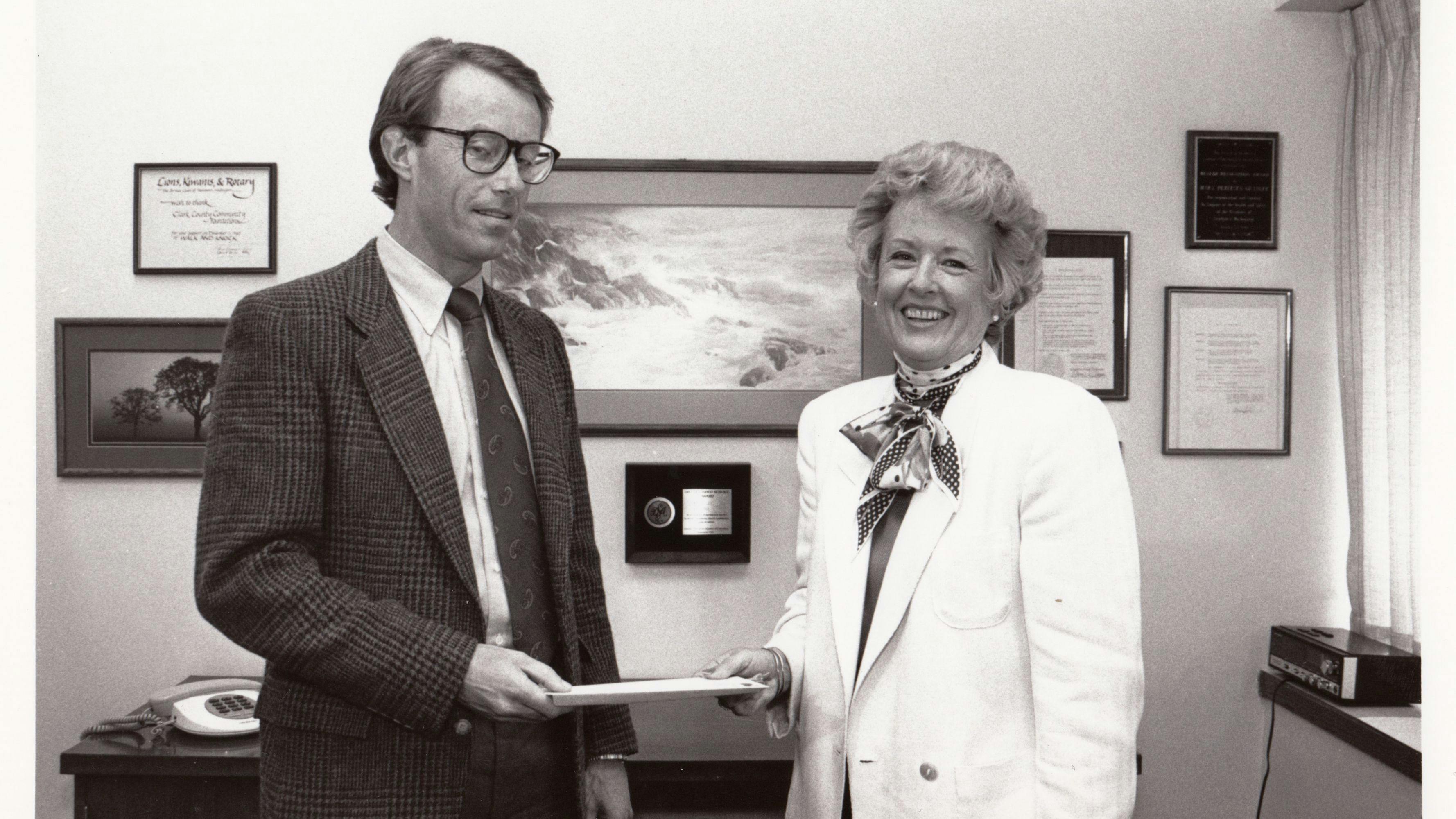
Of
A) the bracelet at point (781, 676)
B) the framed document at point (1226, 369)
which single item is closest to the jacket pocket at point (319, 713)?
the bracelet at point (781, 676)

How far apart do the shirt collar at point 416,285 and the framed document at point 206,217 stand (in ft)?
4.08

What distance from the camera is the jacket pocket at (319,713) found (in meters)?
1.31

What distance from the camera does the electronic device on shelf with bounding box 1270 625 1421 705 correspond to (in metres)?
2.28

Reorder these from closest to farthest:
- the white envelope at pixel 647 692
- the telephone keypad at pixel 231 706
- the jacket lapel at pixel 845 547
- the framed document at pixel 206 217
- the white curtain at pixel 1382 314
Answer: the white envelope at pixel 647 692 < the jacket lapel at pixel 845 547 < the telephone keypad at pixel 231 706 < the white curtain at pixel 1382 314 < the framed document at pixel 206 217

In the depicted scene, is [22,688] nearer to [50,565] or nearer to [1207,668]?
[50,565]

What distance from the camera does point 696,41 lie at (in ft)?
8.50

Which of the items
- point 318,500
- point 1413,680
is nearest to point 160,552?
point 318,500

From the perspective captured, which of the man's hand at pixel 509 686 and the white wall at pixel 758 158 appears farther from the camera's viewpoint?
the white wall at pixel 758 158

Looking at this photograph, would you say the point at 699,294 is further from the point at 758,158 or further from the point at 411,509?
the point at 411,509

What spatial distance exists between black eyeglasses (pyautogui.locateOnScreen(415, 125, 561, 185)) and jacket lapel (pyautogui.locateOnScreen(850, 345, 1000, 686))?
0.73m

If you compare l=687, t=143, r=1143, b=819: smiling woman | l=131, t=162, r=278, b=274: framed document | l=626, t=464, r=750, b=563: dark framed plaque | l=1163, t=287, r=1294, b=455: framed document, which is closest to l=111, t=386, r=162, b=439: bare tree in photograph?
l=131, t=162, r=278, b=274: framed document

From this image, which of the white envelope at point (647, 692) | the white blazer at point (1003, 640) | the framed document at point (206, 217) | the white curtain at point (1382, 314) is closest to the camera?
the white envelope at point (647, 692)

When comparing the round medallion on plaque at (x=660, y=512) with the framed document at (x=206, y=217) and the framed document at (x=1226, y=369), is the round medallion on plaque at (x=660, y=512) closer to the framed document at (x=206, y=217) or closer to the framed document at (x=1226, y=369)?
the framed document at (x=206, y=217)

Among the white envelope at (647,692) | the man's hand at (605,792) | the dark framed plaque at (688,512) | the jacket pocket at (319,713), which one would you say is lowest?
the man's hand at (605,792)
